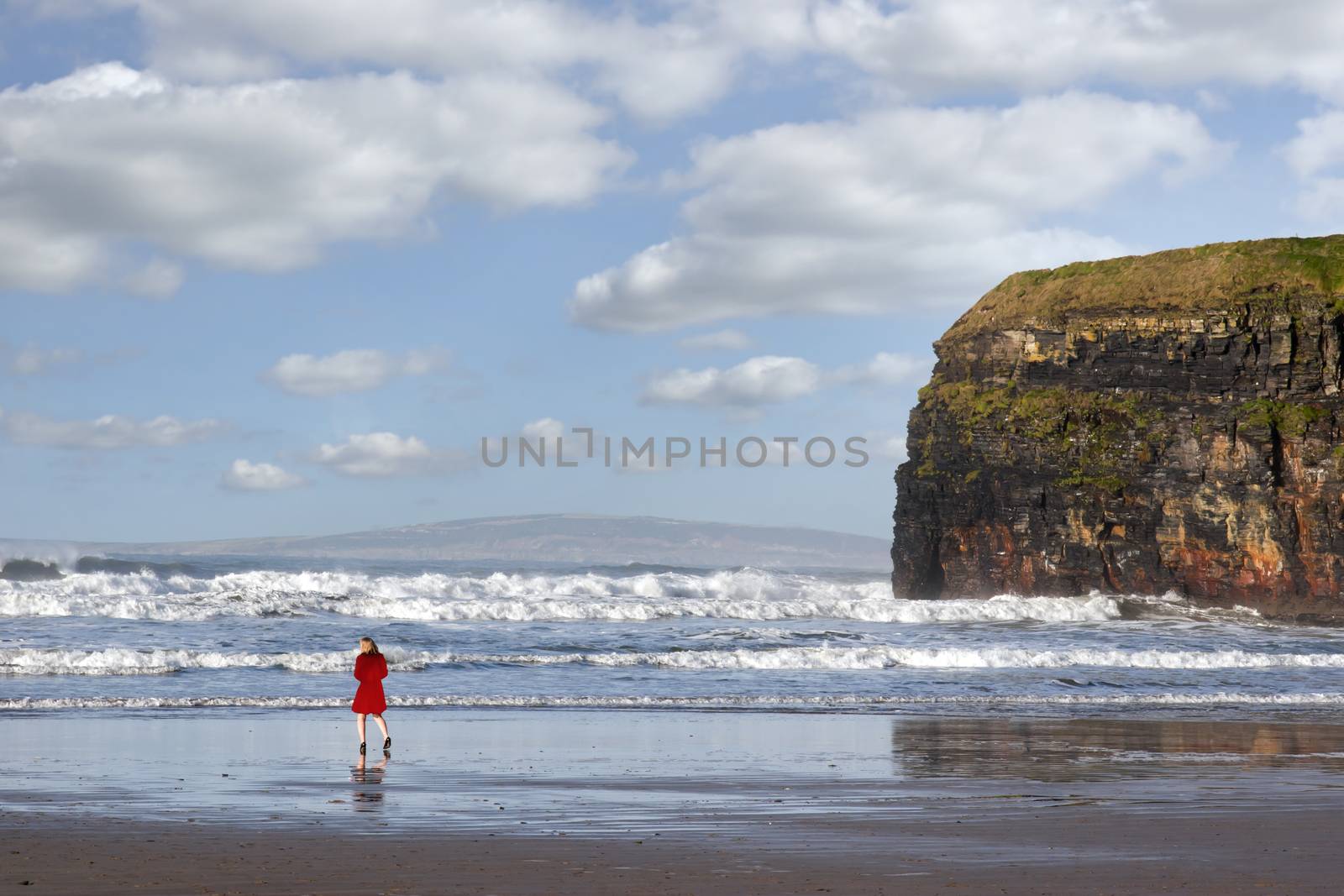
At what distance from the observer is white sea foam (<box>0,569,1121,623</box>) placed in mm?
34469

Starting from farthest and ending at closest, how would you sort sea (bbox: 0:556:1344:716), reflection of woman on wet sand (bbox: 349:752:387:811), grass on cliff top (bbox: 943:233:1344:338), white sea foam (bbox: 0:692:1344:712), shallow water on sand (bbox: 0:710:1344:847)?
1. grass on cliff top (bbox: 943:233:1344:338)
2. sea (bbox: 0:556:1344:716)
3. white sea foam (bbox: 0:692:1344:712)
4. reflection of woman on wet sand (bbox: 349:752:387:811)
5. shallow water on sand (bbox: 0:710:1344:847)

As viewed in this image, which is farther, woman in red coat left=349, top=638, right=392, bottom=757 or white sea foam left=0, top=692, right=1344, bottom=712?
white sea foam left=0, top=692, right=1344, bottom=712

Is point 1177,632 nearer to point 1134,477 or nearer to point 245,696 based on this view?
point 1134,477

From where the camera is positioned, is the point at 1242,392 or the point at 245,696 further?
the point at 1242,392

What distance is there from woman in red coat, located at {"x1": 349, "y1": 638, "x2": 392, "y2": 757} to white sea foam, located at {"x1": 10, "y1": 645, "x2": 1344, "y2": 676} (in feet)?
30.4

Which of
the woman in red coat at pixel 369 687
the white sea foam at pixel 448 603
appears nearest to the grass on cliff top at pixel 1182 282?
the white sea foam at pixel 448 603

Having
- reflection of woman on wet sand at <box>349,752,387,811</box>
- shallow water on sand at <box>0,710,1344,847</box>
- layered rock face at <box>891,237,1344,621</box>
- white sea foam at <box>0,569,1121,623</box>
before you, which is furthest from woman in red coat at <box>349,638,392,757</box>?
layered rock face at <box>891,237,1344,621</box>

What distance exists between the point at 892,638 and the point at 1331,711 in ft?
40.4

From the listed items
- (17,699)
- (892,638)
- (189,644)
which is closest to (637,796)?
(17,699)

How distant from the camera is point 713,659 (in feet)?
82.0

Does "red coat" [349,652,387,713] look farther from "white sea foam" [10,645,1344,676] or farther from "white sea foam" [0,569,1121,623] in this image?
"white sea foam" [0,569,1121,623]

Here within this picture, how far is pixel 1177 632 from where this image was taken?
32188 millimetres

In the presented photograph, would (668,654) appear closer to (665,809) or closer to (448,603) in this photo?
(448,603)

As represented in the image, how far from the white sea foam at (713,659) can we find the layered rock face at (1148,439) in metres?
11.7
